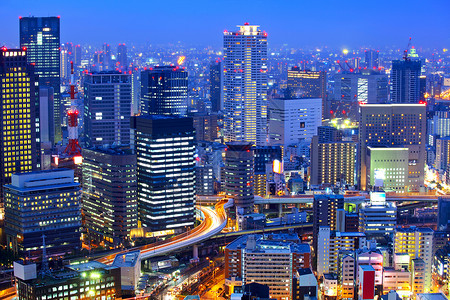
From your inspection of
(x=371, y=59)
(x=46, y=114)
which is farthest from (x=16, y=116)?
(x=371, y=59)

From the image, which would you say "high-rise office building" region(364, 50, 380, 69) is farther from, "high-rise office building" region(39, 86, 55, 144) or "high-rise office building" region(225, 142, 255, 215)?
"high-rise office building" region(225, 142, 255, 215)

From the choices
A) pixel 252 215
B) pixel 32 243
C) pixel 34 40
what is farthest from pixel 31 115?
pixel 34 40

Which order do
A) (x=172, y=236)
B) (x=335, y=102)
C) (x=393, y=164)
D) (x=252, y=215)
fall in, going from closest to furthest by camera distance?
(x=172, y=236), (x=252, y=215), (x=393, y=164), (x=335, y=102)

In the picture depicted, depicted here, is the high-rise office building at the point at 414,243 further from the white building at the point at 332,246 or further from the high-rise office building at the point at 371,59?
the high-rise office building at the point at 371,59

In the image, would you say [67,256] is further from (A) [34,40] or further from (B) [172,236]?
(A) [34,40]

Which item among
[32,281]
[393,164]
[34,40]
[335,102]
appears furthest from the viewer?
[335,102]

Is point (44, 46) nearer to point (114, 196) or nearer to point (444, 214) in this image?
point (114, 196)

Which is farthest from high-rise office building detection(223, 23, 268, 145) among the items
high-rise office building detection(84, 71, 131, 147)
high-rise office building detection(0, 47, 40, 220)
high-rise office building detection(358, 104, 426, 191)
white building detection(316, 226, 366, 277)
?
white building detection(316, 226, 366, 277)
